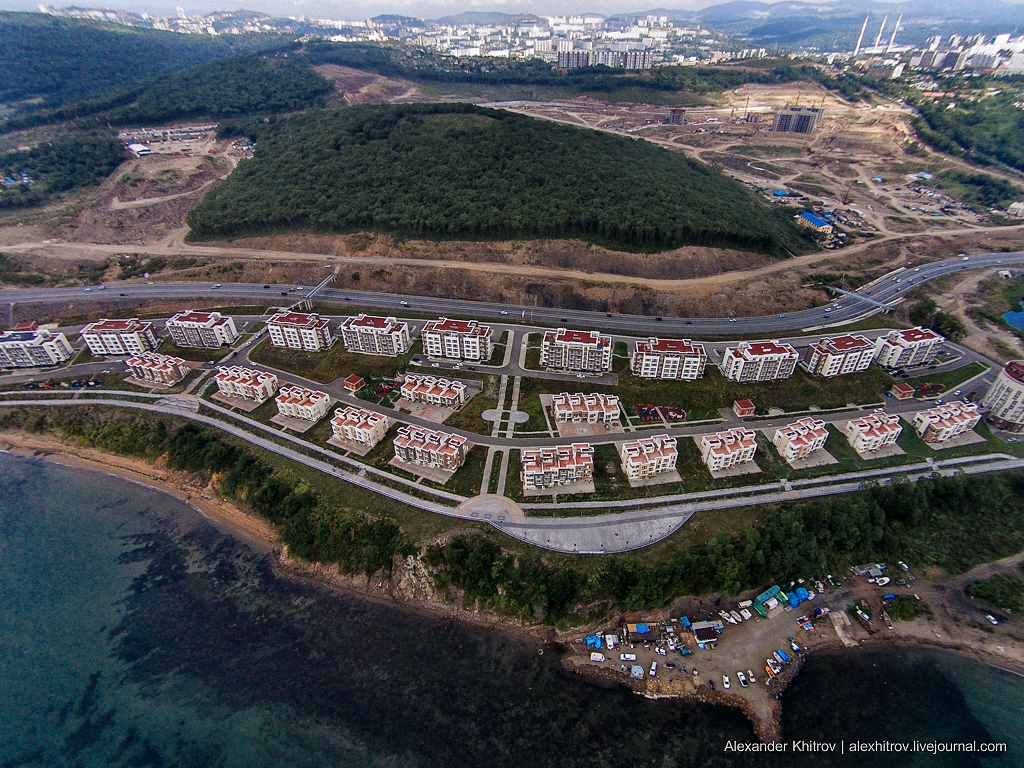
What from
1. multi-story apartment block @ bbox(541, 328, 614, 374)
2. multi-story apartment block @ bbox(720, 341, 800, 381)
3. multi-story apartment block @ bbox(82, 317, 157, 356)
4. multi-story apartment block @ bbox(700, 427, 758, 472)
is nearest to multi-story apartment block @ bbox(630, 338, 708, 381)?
multi-story apartment block @ bbox(720, 341, 800, 381)

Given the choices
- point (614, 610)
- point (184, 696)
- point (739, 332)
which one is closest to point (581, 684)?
point (614, 610)

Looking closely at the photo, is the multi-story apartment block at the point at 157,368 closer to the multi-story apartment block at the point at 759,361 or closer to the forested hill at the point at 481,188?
the forested hill at the point at 481,188

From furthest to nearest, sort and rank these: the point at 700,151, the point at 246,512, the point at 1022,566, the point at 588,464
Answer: the point at 700,151 → the point at 246,512 → the point at 588,464 → the point at 1022,566

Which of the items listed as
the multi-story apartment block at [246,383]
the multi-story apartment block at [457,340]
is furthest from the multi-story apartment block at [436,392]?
the multi-story apartment block at [246,383]

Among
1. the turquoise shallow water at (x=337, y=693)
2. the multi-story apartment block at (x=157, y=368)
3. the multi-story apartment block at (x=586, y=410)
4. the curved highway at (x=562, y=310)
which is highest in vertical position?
the curved highway at (x=562, y=310)

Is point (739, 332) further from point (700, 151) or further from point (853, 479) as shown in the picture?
point (700, 151)

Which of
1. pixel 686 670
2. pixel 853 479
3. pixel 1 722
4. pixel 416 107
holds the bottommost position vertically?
pixel 1 722
